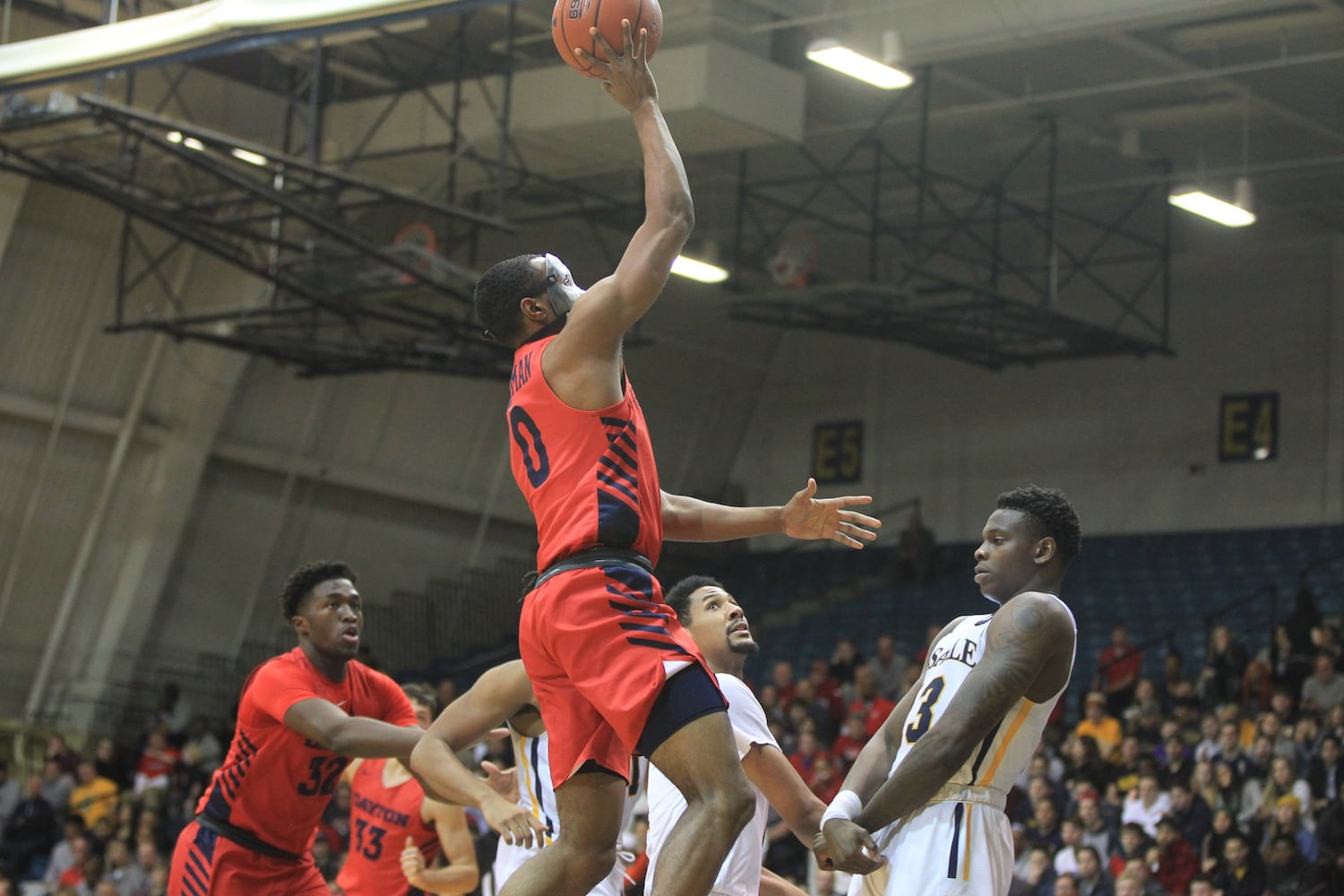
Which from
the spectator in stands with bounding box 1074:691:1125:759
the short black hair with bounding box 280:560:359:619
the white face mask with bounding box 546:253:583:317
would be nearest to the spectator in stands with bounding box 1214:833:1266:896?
the spectator in stands with bounding box 1074:691:1125:759

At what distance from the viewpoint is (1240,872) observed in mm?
12078

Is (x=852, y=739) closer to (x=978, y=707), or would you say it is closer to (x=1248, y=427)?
(x=1248, y=427)

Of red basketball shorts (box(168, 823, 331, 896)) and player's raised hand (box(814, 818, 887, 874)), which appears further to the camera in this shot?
red basketball shorts (box(168, 823, 331, 896))

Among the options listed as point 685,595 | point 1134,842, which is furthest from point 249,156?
point 685,595

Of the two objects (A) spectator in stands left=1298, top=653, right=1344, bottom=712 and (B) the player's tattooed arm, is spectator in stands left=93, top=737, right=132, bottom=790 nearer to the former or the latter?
(A) spectator in stands left=1298, top=653, right=1344, bottom=712

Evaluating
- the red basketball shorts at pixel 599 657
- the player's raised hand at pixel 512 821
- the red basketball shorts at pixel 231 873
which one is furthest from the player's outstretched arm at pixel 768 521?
the red basketball shorts at pixel 231 873

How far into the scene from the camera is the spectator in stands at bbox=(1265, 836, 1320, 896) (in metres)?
12.1

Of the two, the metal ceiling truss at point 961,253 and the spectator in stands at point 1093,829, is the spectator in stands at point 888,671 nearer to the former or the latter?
the metal ceiling truss at point 961,253

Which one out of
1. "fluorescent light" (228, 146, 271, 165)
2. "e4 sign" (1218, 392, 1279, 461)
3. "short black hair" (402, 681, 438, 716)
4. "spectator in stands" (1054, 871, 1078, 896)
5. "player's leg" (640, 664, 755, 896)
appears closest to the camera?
"player's leg" (640, 664, 755, 896)

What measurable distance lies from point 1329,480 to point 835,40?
426 inches

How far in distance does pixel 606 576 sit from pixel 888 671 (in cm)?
1462

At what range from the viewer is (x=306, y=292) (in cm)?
1850

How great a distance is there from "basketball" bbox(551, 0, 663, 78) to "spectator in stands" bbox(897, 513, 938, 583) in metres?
19.7

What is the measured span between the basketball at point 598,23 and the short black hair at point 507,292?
583 millimetres
